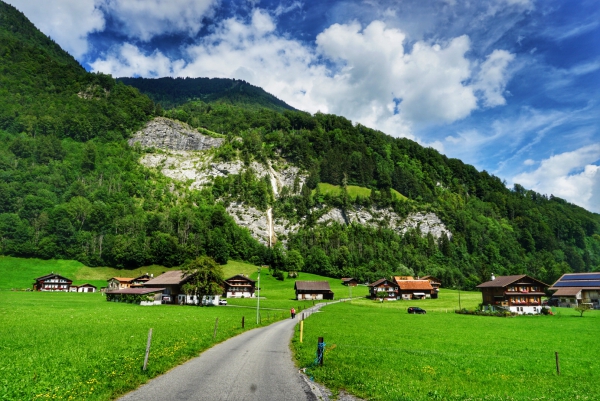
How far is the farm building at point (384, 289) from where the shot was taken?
110500 mm

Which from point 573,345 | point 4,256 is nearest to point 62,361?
point 573,345

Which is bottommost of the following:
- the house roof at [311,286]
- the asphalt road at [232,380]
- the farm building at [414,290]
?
the farm building at [414,290]

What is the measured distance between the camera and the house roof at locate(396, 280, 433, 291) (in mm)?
114438

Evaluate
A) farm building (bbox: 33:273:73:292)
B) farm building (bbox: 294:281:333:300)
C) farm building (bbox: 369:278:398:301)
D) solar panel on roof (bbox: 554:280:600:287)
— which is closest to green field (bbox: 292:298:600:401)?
farm building (bbox: 294:281:333:300)

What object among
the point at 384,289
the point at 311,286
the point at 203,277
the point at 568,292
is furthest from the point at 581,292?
the point at 203,277

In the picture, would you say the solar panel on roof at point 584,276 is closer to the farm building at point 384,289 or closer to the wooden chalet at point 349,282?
the farm building at point 384,289

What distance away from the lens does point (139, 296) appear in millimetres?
79625

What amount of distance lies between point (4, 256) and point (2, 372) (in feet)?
498

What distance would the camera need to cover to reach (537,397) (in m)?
14.0

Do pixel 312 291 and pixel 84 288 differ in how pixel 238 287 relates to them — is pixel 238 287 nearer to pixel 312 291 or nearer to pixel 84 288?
pixel 312 291

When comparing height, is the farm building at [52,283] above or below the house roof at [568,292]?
above

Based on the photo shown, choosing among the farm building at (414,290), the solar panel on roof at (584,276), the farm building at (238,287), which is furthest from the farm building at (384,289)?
the solar panel on roof at (584,276)

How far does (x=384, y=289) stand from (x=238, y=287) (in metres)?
49.2

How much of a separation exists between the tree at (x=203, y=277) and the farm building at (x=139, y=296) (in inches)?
355
